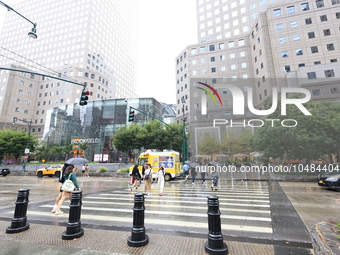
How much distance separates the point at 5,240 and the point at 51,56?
9948 cm

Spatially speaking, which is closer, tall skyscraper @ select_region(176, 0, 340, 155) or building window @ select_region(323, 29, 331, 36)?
tall skyscraper @ select_region(176, 0, 340, 155)

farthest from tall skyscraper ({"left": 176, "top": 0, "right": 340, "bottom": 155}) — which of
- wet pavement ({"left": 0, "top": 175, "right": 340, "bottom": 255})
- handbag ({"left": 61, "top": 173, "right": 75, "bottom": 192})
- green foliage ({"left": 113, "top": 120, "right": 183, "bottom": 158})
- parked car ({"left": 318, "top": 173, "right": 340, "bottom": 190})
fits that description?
handbag ({"left": 61, "top": 173, "right": 75, "bottom": 192})

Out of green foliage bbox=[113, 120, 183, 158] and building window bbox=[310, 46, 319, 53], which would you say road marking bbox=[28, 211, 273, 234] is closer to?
green foliage bbox=[113, 120, 183, 158]

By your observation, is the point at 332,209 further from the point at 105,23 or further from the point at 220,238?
the point at 105,23

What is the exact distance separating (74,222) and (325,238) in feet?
16.5

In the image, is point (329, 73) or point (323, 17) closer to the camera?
point (329, 73)

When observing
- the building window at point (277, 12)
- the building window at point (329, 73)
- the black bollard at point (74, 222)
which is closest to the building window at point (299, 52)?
the building window at point (329, 73)

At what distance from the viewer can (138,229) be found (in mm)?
4039

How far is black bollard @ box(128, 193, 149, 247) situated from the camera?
3.91m

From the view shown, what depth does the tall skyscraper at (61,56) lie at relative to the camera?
7156 cm

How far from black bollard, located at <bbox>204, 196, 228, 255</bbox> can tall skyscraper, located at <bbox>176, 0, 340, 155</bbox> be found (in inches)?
1067

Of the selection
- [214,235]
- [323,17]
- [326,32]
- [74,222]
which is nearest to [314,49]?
[326,32]

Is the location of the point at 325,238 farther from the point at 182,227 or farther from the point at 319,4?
the point at 319,4

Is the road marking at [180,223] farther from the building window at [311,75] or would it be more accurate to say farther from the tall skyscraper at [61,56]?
the tall skyscraper at [61,56]
